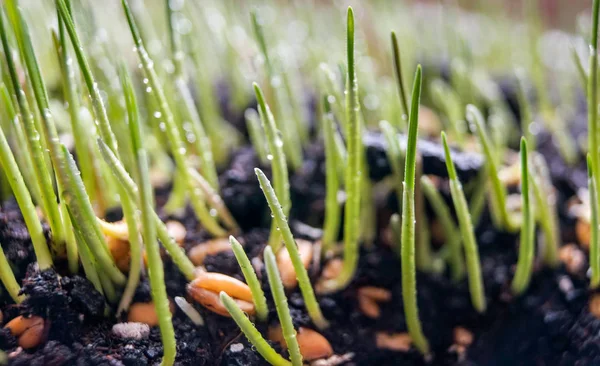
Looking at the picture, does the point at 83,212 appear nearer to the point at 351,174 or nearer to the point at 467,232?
the point at 351,174

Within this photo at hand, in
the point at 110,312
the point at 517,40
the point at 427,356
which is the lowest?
the point at 427,356

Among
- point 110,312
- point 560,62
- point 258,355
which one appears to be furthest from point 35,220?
point 560,62

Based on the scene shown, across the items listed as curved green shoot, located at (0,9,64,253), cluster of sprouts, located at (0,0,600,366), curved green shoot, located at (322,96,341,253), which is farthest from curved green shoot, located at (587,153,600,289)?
curved green shoot, located at (0,9,64,253)

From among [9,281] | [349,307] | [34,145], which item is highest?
[34,145]

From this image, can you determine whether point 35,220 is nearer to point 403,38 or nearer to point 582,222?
point 582,222

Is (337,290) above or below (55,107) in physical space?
below

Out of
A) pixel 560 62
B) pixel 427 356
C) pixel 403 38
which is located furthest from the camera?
pixel 560 62

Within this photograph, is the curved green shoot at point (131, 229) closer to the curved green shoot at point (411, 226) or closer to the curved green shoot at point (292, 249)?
the curved green shoot at point (292, 249)

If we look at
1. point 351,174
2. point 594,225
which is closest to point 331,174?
point 351,174

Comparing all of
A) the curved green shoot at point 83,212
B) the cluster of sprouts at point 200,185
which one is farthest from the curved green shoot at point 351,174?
the curved green shoot at point 83,212
